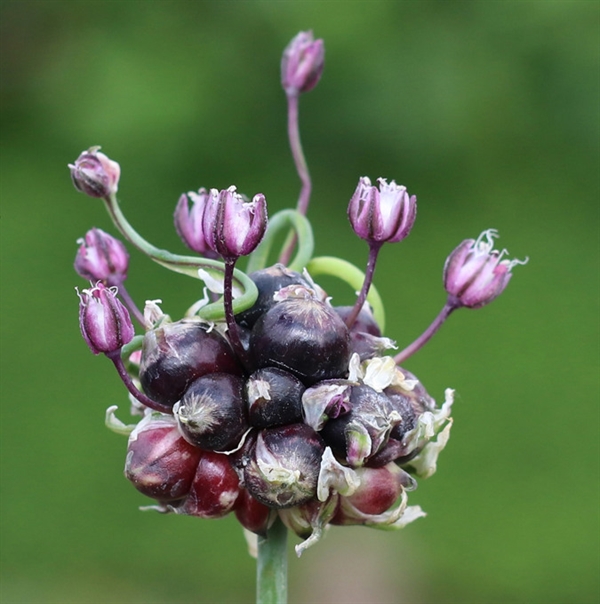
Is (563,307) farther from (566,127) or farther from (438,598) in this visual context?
(438,598)

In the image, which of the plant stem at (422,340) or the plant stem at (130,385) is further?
the plant stem at (422,340)

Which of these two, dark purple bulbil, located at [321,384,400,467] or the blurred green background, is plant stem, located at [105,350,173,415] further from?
the blurred green background

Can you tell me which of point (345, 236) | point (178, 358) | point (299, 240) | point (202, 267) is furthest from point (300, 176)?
point (345, 236)

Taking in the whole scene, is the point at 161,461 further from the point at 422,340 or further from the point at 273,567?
the point at 422,340

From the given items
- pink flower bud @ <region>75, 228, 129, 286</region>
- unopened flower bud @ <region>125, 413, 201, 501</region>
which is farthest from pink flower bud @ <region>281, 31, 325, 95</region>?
unopened flower bud @ <region>125, 413, 201, 501</region>

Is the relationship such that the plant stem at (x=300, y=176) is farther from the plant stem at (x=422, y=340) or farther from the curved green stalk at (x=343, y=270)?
the plant stem at (x=422, y=340)

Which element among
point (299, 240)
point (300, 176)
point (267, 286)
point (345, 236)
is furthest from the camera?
point (345, 236)

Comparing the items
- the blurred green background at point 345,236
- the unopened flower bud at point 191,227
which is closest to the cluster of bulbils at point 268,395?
the unopened flower bud at point 191,227
